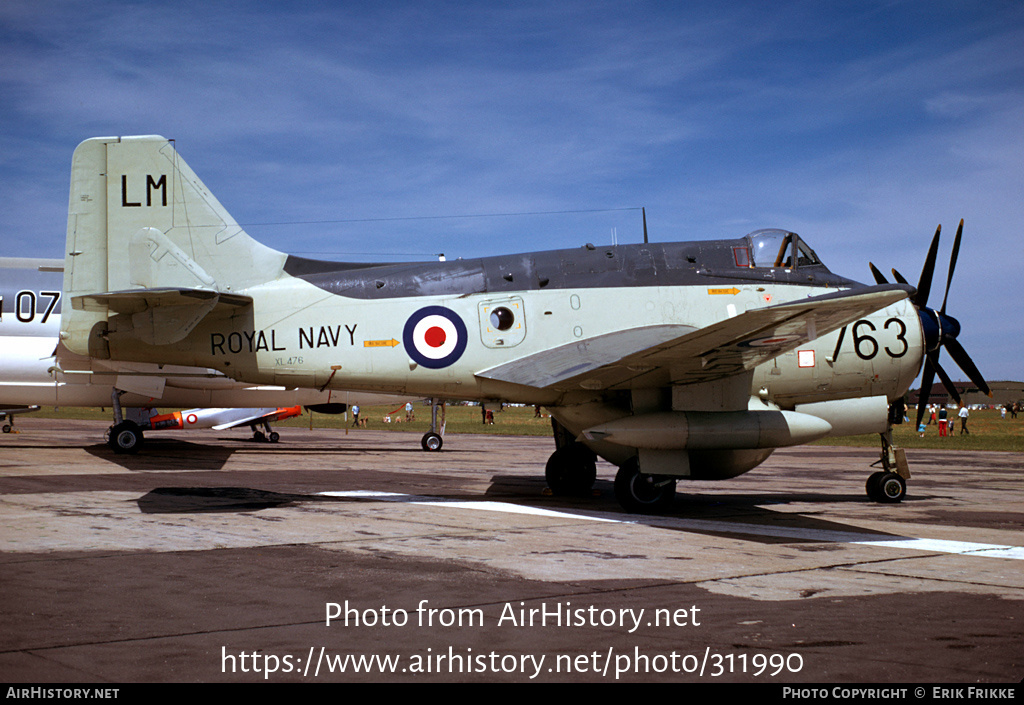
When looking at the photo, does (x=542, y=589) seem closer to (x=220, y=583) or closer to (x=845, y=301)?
(x=220, y=583)

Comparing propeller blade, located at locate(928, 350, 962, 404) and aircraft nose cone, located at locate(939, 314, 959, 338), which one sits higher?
aircraft nose cone, located at locate(939, 314, 959, 338)

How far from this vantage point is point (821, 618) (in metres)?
5.61

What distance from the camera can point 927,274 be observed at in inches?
520

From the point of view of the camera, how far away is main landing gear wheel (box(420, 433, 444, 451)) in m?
28.5

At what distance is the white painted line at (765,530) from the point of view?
348 inches

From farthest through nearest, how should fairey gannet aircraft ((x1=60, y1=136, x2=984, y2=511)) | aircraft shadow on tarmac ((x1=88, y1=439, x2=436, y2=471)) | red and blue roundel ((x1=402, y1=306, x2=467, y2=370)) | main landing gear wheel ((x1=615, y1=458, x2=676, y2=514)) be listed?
aircraft shadow on tarmac ((x1=88, y1=439, x2=436, y2=471)), red and blue roundel ((x1=402, y1=306, x2=467, y2=370)), main landing gear wheel ((x1=615, y1=458, x2=676, y2=514)), fairey gannet aircraft ((x1=60, y1=136, x2=984, y2=511))

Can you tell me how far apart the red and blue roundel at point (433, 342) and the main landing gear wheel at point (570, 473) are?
337 centimetres

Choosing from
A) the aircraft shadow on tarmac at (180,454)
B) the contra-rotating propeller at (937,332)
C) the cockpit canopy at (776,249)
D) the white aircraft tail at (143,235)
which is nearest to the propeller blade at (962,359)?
the contra-rotating propeller at (937,332)

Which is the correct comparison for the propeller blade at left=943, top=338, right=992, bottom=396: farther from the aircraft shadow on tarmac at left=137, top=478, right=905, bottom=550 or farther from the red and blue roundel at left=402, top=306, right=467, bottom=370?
the red and blue roundel at left=402, top=306, right=467, bottom=370

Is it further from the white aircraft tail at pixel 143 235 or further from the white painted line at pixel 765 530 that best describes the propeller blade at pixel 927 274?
the white aircraft tail at pixel 143 235

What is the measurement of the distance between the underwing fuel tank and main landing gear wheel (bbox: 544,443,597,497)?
10.8 feet

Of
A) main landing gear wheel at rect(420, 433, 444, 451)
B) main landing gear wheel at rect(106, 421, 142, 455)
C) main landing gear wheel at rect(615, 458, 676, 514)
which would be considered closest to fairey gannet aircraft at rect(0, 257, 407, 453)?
main landing gear wheel at rect(106, 421, 142, 455)
